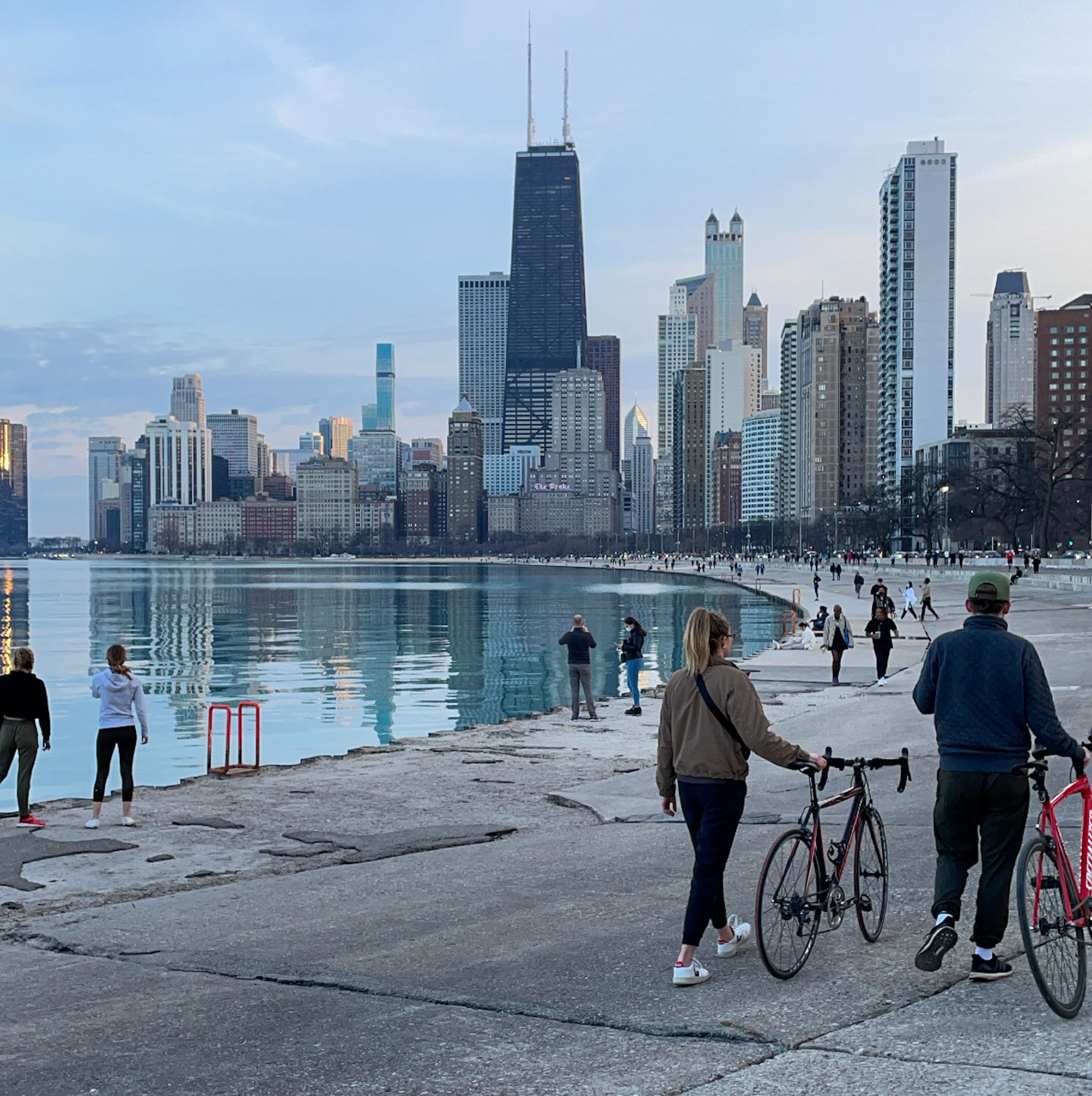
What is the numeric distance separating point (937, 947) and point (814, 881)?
0.75 meters

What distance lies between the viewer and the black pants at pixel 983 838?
6.40 m

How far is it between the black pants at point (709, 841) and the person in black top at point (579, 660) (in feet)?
51.5

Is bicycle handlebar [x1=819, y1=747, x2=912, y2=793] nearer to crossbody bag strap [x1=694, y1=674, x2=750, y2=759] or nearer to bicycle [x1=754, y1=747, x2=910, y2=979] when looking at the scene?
bicycle [x1=754, y1=747, x2=910, y2=979]

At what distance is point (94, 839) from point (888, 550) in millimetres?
164751

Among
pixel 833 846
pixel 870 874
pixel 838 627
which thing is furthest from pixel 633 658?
pixel 833 846

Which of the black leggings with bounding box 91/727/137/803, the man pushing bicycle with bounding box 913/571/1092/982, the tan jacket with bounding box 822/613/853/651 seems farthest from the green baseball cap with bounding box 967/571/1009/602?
the tan jacket with bounding box 822/613/853/651

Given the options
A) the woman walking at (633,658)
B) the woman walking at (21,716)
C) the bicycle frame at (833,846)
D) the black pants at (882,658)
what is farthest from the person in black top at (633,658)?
the bicycle frame at (833,846)

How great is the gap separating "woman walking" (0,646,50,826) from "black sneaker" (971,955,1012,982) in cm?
943

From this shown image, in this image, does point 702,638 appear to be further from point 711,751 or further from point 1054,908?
point 1054,908

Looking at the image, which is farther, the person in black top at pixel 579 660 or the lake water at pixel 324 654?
the lake water at pixel 324 654

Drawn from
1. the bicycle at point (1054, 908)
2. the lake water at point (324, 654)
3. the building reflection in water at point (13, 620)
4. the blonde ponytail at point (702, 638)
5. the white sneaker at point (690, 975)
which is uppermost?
the blonde ponytail at point (702, 638)

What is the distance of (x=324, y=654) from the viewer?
160 feet

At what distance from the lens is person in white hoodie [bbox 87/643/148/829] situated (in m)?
13.1

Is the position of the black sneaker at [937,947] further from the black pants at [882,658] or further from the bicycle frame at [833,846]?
the black pants at [882,658]
